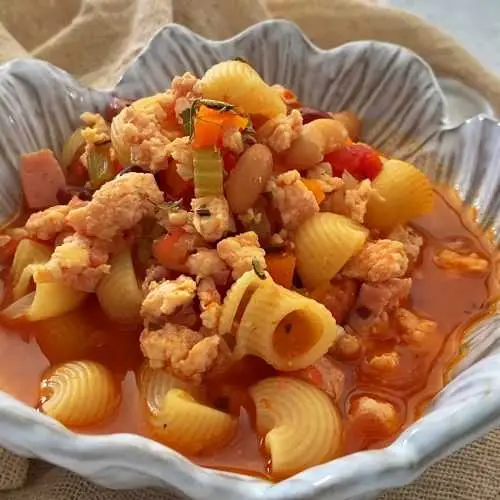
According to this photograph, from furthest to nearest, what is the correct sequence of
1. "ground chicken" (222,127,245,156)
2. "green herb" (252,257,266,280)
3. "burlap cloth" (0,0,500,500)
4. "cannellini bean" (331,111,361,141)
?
"burlap cloth" (0,0,500,500) < "cannellini bean" (331,111,361,141) < "ground chicken" (222,127,245,156) < "green herb" (252,257,266,280)

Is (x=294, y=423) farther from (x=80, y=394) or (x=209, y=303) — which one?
(x=80, y=394)

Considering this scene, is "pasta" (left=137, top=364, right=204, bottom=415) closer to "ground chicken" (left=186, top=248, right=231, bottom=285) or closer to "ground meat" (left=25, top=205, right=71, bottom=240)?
"ground chicken" (left=186, top=248, right=231, bottom=285)

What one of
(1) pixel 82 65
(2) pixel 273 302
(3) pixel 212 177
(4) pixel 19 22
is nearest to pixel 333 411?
(2) pixel 273 302

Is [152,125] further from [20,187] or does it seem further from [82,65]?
[82,65]

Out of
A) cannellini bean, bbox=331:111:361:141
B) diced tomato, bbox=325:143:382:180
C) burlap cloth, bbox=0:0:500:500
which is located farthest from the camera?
burlap cloth, bbox=0:0:500:500

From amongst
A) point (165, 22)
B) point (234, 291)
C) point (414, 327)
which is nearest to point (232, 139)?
point (234, 291)

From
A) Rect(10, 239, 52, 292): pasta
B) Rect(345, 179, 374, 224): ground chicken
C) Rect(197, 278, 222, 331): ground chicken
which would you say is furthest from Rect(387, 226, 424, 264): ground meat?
Rect(10, 239, 52, 292): pasta

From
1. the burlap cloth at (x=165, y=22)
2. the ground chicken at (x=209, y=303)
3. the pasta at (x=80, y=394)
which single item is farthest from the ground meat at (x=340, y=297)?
the burlap cloth at (x=165, y=22)
